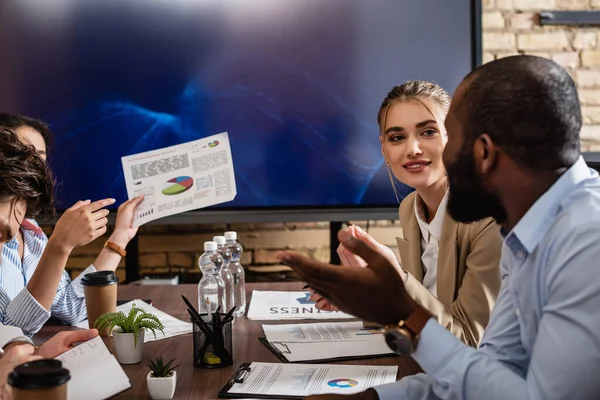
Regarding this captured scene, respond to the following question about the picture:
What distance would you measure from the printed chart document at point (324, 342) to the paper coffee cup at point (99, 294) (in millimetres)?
372

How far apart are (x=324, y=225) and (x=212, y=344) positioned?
177 cm

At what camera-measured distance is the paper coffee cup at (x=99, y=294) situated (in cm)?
158

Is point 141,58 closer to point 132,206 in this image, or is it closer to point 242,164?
point 242,164

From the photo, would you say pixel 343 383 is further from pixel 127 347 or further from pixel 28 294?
pixel 28 294

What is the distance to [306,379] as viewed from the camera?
122 cm

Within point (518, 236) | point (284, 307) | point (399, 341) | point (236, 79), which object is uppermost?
point (236, 79)

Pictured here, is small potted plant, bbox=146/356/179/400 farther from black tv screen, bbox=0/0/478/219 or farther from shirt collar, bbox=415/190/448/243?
black tv screen, bbox=0/0/478/219

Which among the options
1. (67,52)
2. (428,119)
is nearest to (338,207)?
(428,119)

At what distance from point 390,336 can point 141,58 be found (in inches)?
82.9

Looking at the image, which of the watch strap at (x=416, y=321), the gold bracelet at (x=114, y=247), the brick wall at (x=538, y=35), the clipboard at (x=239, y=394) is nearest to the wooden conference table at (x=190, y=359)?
the clipboard at (x=239, y=394)

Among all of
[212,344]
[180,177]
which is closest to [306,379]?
[212,344]

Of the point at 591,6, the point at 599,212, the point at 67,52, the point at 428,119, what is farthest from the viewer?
the point at 591,6

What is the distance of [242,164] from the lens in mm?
2828

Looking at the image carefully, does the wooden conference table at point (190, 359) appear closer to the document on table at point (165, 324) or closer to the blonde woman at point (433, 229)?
the document on table at point (165, 324)
